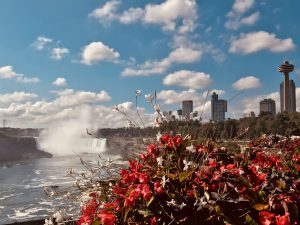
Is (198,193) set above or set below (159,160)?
below

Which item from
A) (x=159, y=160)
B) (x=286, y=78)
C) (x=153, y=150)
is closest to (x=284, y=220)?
(x=159, y=160)

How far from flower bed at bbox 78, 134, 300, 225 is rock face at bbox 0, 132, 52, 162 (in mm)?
135202

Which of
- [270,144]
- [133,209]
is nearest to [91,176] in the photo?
[133,209]

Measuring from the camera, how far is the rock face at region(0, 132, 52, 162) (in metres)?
135

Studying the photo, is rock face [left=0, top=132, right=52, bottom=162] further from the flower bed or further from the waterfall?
the flower bed

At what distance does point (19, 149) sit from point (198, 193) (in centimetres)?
15018

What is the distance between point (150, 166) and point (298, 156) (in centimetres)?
290

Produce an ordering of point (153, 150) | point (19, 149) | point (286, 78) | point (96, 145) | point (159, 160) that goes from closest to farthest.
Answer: point (159, 160), point (153, 150), point (96, 145), point (19, 149), point (286, 78)

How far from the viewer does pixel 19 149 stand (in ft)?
474

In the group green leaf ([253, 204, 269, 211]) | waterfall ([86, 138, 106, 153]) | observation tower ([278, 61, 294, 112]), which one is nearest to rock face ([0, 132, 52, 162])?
waterfall ([86, 138, 106, 153])

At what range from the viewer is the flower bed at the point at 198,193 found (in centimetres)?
217

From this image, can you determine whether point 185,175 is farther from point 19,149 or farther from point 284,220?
point 19,149

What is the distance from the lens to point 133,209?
2414mm

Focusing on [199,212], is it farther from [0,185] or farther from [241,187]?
[0,185]
